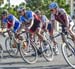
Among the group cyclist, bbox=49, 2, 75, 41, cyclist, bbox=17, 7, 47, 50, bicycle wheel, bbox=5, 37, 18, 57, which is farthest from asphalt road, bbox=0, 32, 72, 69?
cyclist, bbox=49, 2, 75, 41

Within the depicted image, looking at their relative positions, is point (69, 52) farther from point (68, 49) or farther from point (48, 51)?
point (48, 51)

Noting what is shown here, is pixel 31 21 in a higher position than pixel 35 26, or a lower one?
higher

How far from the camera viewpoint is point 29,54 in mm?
10953

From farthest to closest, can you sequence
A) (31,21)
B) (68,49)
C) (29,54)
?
(29,54), (31,21), (68,49)

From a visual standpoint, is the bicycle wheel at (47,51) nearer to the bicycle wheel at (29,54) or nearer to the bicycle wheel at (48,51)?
the bicycle wheel at (48,51)

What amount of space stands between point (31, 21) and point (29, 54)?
0.96 m

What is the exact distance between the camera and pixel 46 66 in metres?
10.5

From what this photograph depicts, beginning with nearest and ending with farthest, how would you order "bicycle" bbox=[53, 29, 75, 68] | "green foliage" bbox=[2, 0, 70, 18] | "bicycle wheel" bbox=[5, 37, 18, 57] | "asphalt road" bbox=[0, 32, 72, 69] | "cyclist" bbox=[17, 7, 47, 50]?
"bicycle" bbox=[53, 29, 75, 68], "asphalt road" bbox=[0, 32, 72, 69], "cyclist" bbox=[17, 7, 47, 50], "bicycle wheel" bbox=[5, 37, 18, 57], "green foliage" bbox=[2, 0, 70, 18]

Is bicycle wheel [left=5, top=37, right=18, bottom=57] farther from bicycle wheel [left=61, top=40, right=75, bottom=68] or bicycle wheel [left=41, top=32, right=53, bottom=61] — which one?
bicycle wheel [left=61, top=40, right=75, bottom=68]

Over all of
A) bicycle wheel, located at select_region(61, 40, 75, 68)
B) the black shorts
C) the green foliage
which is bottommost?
the green foliage

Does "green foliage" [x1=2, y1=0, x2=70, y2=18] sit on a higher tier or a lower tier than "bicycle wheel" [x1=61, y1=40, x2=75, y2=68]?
lower

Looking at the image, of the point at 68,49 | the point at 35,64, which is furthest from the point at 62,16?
the point at 35,64

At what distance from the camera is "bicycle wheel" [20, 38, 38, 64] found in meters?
10.8

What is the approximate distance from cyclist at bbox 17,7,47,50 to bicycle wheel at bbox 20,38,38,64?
0.49m
